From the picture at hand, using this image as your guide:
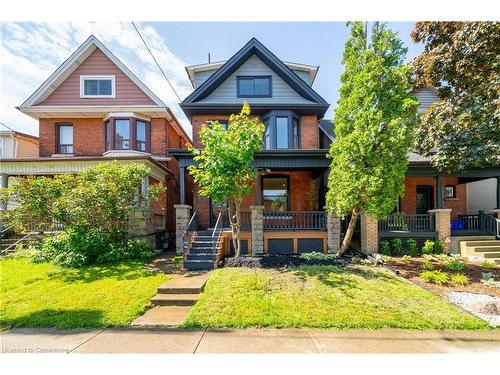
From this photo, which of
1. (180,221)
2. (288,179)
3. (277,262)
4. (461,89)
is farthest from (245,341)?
(461,89)

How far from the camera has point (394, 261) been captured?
9133 mm

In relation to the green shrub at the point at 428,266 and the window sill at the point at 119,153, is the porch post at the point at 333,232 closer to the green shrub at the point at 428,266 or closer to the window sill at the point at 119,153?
the green shrub at the point at 428,266

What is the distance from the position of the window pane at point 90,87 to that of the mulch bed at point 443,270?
57.5ft

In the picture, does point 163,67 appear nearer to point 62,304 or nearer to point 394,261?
point 62,304

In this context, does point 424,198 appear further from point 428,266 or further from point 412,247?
point 428,266

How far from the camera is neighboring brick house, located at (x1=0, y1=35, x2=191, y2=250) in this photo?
14.3 metres

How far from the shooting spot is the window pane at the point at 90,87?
1470 cm

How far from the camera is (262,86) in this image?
13.8 m

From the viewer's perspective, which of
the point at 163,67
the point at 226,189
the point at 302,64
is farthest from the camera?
the point at 302,64

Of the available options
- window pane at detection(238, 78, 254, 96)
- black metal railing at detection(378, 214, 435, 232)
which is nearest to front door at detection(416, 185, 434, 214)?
black metal railing at detection(378, 214, 435, 232)

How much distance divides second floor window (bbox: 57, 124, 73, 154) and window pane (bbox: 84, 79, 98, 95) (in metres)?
2.30

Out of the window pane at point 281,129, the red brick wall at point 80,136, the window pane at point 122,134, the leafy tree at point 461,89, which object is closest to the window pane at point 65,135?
the red brick wall at point 80,136
